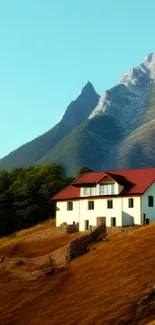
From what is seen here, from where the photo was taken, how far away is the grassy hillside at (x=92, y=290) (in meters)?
41.1

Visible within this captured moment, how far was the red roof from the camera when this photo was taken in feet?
271

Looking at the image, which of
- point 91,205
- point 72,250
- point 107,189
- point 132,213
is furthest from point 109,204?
point 72,250

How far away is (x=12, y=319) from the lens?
46.2m

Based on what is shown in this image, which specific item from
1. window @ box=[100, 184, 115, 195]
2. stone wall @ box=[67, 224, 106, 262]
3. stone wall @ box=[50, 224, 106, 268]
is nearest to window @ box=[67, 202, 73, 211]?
window @ box=[100, 184, 115, 195]

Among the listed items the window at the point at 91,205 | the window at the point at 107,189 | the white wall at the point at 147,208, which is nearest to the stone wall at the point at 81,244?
the white wall at the point at 147,208

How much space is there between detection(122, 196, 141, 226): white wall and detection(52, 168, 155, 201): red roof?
50.9 inches

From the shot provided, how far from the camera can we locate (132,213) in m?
80.2

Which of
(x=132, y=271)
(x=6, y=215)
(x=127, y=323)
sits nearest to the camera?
(x=127, y=323)

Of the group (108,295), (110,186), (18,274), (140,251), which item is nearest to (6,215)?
(110,186)

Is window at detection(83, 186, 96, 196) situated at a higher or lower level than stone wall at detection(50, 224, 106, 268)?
higher

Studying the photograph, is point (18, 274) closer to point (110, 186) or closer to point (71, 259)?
point (71, 259)

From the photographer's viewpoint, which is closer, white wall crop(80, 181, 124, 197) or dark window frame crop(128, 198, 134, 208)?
dark window frame crop(128, 198, 134, 208)

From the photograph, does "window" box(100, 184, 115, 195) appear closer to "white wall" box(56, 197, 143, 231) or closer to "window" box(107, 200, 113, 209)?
"white wall" box(56, 197, 143, 231)

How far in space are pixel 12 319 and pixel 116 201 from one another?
38.8 meters
